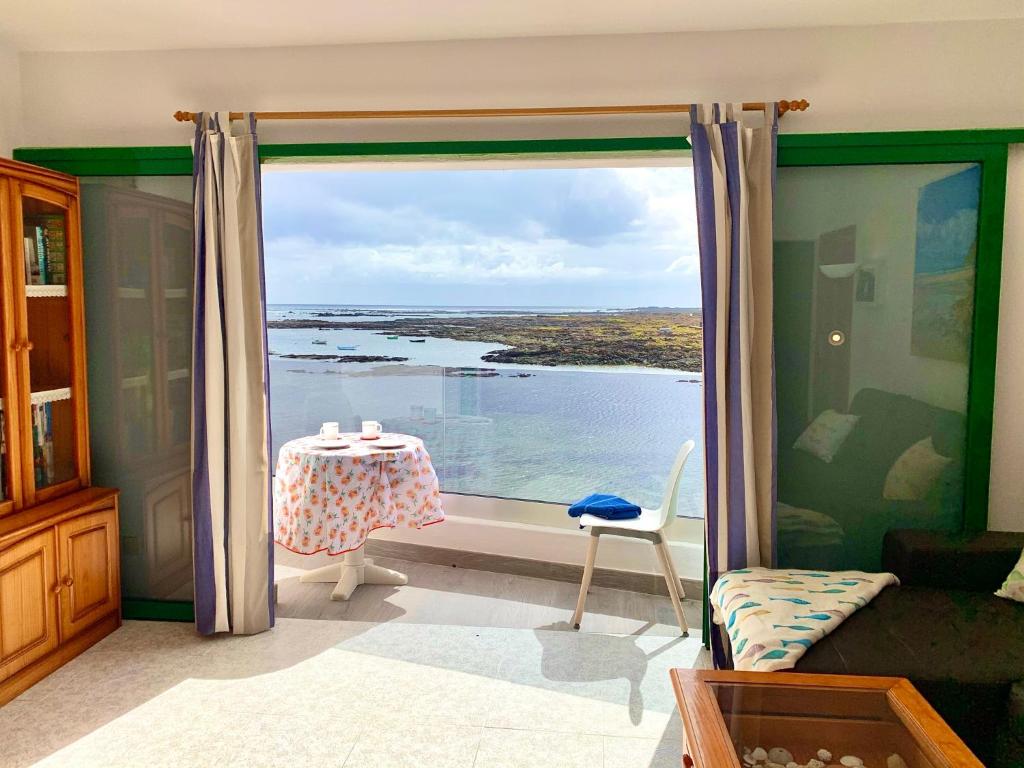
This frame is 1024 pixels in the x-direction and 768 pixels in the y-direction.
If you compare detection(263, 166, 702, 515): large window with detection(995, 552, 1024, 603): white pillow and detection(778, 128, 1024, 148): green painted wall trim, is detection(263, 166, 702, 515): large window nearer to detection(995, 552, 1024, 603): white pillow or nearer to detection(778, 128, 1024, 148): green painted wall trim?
detection(778, 128, 1024, 148): green painted wall trim

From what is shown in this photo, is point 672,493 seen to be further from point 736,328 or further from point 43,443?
point 43,443

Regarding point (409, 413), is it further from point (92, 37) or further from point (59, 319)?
point (92, 37)

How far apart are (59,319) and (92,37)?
1.19m

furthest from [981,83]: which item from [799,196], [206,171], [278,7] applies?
[206,171]

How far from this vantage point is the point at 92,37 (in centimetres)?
313

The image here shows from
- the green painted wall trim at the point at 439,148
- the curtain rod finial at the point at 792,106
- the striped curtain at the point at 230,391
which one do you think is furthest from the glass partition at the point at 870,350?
the striped curtain at the point at 230,391

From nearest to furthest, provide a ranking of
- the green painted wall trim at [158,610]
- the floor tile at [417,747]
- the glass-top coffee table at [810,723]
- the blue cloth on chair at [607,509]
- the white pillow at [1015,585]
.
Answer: the glass-top coffee table at [810,723]
the floor tile at [417,747]
the white pillow at [1015,585]
the green painted wall trim at [158,610]
the blue cloth on chair at [607,509]

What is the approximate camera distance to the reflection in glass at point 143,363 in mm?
3320

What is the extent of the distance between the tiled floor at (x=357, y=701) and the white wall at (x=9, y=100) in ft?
7.27

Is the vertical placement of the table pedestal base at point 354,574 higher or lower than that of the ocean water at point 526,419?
lower

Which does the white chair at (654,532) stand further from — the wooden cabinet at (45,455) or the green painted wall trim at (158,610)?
the wooden cabinet at (45,455)

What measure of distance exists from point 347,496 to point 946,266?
276cm

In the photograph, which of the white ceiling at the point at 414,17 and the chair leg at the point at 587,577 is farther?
the chair leg at the point at 587,577

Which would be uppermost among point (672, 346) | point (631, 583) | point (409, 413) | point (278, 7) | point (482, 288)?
point (278, 7)
